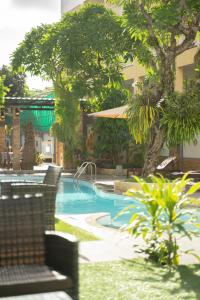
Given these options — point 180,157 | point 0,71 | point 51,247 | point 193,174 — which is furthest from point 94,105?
point 51,247

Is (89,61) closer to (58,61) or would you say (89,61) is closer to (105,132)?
(58,61)

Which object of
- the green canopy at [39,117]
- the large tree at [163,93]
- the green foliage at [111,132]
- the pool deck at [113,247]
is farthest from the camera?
the green canopy at [39,117]

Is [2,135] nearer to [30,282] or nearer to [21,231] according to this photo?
[21,231]

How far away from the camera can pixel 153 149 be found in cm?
1483

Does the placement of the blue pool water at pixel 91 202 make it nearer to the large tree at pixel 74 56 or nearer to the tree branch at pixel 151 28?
the tree branch at pixel 151 28

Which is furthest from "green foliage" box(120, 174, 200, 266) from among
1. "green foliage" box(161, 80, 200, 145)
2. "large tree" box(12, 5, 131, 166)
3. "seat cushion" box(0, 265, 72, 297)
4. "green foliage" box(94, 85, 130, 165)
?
"green foliage" box(94, 85, 130, 165)

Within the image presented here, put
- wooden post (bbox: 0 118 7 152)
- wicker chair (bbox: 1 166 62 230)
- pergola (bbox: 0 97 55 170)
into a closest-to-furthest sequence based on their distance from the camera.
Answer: wicker chair (bbox: 1 166 62 230)
pergola (bbox: 0 97 55 170)
wooden post (bbox: 0 118 7 152)

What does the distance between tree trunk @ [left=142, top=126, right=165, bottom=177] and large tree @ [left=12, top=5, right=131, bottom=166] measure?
592 centimetres

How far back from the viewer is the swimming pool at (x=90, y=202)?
11.0m

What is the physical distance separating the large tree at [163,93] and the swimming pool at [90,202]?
160 cm

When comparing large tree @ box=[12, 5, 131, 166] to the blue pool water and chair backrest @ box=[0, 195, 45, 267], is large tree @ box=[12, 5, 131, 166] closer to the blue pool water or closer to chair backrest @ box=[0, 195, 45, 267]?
the blue pool water

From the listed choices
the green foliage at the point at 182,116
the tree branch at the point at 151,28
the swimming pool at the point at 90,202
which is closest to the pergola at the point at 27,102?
the swimming pool at the point at 90,202

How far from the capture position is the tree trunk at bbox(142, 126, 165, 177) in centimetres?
1474

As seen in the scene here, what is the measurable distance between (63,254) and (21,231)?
0.29 m
